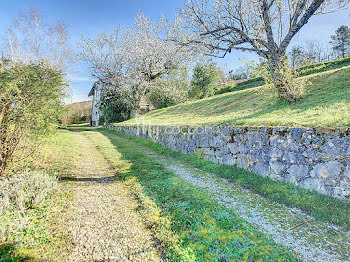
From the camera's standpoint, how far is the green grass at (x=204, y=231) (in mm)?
2215

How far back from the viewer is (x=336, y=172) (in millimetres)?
3367

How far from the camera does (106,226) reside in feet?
8.94

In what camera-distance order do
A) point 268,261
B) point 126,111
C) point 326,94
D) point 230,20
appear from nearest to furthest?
point 268,261
point 326,94
point 230,20
point 126,111

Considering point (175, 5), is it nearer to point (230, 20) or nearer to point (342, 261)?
point (230, 20)

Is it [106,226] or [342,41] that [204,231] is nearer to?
[106,226]

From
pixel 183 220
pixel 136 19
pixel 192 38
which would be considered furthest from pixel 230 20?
pixel 136 19

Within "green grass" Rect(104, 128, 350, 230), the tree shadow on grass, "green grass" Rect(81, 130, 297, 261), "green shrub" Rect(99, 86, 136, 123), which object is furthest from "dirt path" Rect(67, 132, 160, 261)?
"green shrub" Rect(99, 86, 136, 123)

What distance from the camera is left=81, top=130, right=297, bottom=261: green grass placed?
2215 millimetres

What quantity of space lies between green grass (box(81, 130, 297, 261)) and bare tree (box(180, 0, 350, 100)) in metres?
6.28

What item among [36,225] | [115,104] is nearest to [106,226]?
[36,225]

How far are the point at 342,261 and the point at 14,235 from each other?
3.86 meters

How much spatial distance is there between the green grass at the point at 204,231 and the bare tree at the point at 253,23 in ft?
20.6

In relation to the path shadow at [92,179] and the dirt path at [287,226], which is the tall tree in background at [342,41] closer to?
the dirt path at [287,226]

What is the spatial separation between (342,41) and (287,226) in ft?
129
